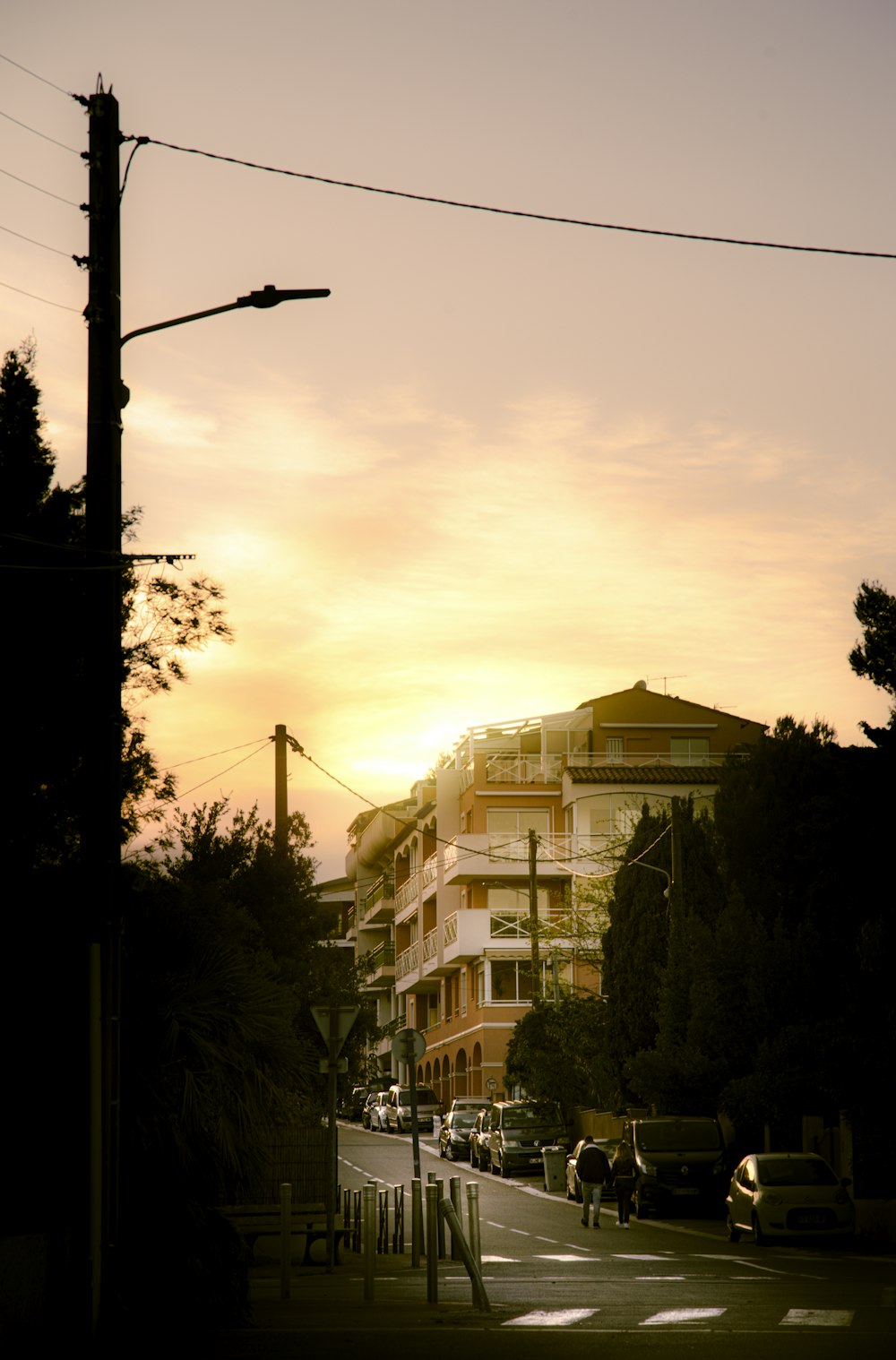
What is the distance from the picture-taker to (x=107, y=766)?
42.3 ft

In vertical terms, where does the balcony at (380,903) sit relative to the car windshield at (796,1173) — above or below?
above

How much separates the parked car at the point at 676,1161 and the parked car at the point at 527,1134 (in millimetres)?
13542

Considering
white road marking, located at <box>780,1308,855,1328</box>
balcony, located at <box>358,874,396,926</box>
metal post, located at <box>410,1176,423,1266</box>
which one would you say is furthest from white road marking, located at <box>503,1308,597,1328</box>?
balcony, located at <box>358,874,396,926</box>

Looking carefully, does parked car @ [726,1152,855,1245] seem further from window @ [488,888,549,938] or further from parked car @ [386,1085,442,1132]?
window @ [488,888,549,938]

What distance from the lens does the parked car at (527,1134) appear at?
49875mm

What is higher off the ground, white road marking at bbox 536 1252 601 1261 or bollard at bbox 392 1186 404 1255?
bollard at bbox 392 1186 404 1255

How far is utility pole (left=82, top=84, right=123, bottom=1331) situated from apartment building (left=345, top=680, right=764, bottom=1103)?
172ft

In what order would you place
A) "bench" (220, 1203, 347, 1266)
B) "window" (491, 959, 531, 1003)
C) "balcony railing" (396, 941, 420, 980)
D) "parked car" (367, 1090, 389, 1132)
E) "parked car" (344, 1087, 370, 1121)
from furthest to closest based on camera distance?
"balcony railing" (396, 941, 420, 980)
"parked car" (344, 1087, 370, 1121)
"parked car" (367, 1090, 389, 1132)
"window" (491, 959, 531, 1003)
"bench" (220, 1203, 347, 1266)

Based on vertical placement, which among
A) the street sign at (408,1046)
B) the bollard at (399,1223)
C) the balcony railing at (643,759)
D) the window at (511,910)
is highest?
the balcony railing at (643,759)

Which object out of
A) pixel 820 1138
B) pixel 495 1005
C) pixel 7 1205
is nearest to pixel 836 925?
pixel 820 1138

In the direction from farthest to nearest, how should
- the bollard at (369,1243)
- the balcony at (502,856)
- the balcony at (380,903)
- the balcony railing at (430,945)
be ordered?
the balcony at (380,903), the balcony railing at (430,945), the balcony at (502,856), the bollard at (369,1243)

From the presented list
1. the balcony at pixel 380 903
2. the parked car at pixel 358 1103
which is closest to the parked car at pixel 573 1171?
the parked car at pixel 358 1103

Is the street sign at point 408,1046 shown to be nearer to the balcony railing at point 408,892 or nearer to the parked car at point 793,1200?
the parked car at point 793,1200

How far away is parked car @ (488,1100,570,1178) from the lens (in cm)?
4988
